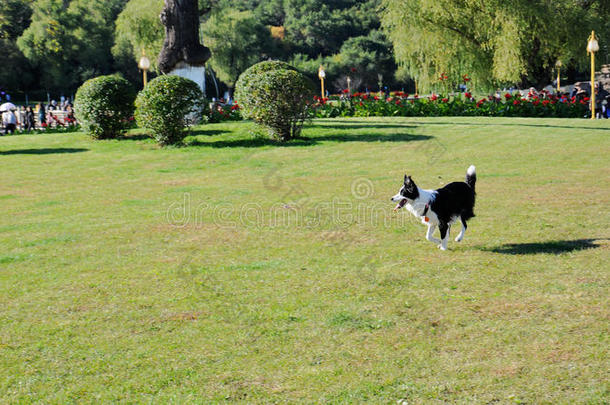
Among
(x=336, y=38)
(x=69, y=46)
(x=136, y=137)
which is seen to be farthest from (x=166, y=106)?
(x=336, y=38)

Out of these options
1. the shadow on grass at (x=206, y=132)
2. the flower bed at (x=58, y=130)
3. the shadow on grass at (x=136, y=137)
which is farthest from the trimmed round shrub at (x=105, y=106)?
the flower bed at (x=58, y=130)

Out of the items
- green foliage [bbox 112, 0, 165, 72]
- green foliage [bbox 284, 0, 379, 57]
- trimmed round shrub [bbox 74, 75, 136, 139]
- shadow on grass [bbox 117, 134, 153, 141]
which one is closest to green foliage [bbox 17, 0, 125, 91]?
green foliage [bbox 112, 0, 165, 72]

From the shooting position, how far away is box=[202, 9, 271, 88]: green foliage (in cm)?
6994

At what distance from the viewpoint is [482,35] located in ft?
94.5

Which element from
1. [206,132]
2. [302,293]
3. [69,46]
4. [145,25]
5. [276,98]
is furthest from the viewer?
[69,46]

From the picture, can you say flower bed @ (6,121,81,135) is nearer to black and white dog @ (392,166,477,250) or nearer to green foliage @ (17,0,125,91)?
black and white dog @ (392,166,477,250)

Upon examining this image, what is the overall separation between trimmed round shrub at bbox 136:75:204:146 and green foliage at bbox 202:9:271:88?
53608 mm

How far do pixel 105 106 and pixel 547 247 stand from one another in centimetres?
1617

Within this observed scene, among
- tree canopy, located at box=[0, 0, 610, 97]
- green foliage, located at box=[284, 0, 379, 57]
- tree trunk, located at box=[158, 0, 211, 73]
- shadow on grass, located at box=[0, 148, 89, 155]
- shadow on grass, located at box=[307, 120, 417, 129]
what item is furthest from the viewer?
green foliage, located at box=[284, 0, 379, 57]

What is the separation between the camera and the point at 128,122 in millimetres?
20672

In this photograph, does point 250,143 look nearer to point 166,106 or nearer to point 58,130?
point 166,106

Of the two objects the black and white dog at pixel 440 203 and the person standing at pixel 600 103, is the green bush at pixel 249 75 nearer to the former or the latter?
the black and white dog at pixel 440 203

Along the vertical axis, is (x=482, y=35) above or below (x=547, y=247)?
above

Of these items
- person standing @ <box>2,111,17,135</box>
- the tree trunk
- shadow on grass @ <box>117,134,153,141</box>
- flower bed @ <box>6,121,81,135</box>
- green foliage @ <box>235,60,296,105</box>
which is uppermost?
the tree trunk
